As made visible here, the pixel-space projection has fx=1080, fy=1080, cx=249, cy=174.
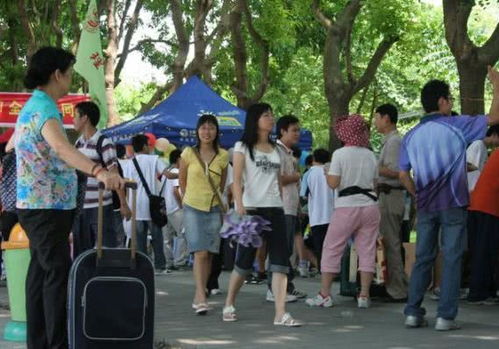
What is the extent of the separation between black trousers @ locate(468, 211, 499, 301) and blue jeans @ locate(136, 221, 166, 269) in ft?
16.5

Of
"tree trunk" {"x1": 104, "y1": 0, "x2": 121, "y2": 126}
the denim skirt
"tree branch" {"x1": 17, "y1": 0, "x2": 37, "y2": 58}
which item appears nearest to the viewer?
the denim skirt

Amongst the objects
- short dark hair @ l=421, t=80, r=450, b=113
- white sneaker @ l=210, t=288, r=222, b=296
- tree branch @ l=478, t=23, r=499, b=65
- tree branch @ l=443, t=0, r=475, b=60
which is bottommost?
white sneaker @ l=210, t=288, r=222, b=296

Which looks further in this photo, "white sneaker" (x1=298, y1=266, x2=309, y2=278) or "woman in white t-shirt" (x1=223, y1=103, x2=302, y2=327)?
"white sneaker" (x1=298, y1=266, x2=309, y2=278)

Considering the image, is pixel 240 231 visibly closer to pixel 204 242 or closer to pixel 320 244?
pixel 204 242

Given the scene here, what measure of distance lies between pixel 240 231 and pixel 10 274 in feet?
6.19

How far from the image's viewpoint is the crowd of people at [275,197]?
6.77 m

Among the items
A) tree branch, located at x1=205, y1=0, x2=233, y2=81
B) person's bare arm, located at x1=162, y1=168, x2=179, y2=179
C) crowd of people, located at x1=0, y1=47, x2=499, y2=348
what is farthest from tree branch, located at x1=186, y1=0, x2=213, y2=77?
crowd of people, located at x1=0, y1=47, x2=499, y2=348

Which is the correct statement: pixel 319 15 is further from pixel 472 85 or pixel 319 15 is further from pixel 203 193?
pixel 203 193

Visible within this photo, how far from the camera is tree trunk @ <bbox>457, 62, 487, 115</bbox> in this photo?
13688 millimetres

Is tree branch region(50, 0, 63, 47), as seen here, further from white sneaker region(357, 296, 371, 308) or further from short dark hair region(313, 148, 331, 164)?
white sneaker region(357, 296, 371, 308)

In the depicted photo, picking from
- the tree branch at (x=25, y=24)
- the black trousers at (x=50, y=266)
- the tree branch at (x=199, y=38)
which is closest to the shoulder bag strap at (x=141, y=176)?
the black trousers at (x=50, y=266)

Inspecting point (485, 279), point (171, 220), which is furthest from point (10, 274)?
point (171, 220)

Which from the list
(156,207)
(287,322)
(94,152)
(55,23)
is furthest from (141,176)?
(55,23)

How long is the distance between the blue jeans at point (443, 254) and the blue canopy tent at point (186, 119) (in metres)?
9.23
